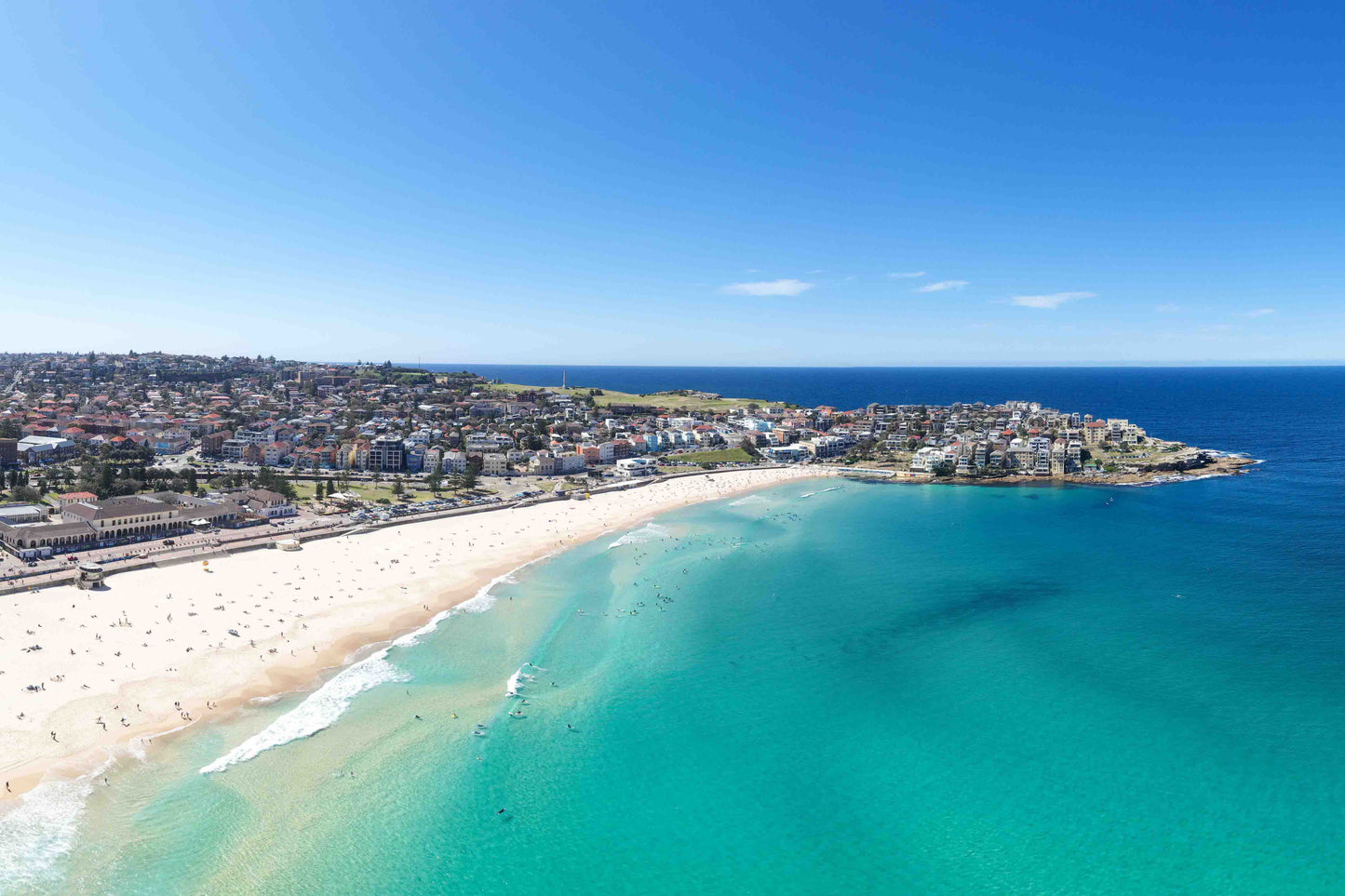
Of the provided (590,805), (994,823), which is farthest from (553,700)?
(994,823)

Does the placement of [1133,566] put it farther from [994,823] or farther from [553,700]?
[553,700]

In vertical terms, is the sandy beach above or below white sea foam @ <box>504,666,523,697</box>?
above

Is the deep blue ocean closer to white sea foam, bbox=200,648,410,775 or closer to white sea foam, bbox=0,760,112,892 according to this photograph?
white sea foam, bbox=0,760,112,892

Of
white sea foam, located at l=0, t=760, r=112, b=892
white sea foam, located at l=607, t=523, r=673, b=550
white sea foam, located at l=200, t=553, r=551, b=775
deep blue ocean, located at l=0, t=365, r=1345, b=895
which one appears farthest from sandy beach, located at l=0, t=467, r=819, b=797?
white sea foam, located at l=607, t=523, r=673, b=550

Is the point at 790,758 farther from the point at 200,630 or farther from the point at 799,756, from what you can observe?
the point at 200,630

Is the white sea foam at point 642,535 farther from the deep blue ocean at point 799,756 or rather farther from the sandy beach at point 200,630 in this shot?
the deep blue ocean at point 799,756

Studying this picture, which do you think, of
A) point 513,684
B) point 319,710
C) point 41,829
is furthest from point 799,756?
point 41,829
